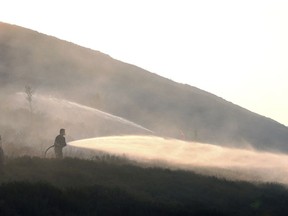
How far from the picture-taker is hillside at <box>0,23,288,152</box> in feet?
431

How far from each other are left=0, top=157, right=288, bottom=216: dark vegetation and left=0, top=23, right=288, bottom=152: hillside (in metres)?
89.6

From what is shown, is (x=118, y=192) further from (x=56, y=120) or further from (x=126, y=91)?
(x=126, y=91)

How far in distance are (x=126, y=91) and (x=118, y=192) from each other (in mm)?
131911

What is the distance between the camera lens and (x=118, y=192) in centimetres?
2122

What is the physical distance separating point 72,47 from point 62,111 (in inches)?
3481

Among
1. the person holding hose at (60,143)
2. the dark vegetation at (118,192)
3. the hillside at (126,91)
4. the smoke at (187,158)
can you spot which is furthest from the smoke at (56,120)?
the dark vegetation at (118,192)

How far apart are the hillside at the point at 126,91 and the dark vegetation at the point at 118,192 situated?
8961 centimetres

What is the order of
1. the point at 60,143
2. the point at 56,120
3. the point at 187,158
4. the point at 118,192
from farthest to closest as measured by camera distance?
the point at 56,120 → the point at 187,158 → the point at 60,143 → the point at 118,192

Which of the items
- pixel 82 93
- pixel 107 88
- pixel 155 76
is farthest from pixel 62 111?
pixel 155 76

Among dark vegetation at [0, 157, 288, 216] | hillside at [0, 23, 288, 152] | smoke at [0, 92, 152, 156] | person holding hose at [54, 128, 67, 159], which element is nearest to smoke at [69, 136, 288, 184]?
dark vegetation at [0, 157, 288, 216]

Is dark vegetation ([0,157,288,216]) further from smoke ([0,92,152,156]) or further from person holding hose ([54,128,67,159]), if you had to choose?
smoke ([0,92,152,156])

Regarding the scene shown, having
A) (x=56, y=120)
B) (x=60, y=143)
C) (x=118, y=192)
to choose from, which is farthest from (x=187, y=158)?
(x=56, y=120)

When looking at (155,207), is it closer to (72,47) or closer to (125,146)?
(125,146)

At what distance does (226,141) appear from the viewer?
13000 centimetres
